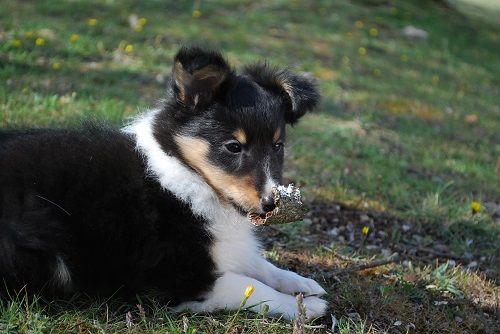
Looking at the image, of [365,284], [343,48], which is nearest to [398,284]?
[365,284]

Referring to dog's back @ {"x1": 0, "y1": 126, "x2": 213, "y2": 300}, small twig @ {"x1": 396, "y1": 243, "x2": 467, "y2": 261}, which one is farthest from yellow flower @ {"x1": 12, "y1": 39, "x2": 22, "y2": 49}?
small twig @ {"x1": 396, "y1": 243, "x2": 467, "y2": 261}

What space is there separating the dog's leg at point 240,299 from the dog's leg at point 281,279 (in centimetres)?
23

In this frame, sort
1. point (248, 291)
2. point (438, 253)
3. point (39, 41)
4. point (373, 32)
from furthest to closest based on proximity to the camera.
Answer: point (373, 32) < point (39, 41) < point (438, 253) < point (248, 291)

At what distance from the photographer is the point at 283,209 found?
10.7 ft

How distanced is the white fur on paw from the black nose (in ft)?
1.96

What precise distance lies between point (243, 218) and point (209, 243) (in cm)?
26

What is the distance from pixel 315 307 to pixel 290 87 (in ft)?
4.21

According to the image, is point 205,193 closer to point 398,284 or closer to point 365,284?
point 365,284

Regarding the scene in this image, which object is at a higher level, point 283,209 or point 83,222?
point 283,209

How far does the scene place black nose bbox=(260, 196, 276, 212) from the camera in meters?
3.19

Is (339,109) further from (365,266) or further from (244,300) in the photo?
(244,300)

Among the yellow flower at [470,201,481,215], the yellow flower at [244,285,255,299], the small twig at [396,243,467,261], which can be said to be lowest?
the small twig at [396,243,467,261]

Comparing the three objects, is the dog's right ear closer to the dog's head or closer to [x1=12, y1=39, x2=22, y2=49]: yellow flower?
the dog's head

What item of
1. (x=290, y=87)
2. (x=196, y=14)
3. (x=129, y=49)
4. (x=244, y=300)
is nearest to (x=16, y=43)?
(x=129, y=49)
